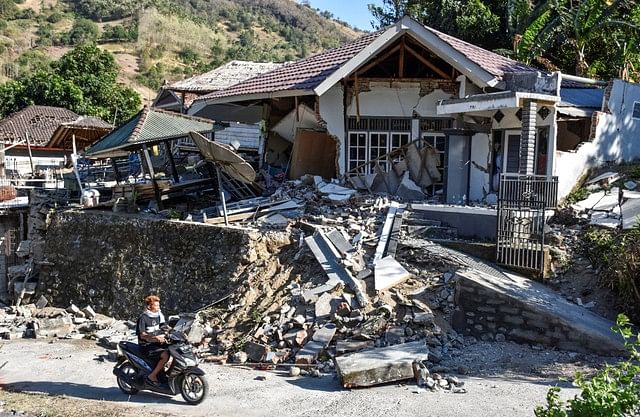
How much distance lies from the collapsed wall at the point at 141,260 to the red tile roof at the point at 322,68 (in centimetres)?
512

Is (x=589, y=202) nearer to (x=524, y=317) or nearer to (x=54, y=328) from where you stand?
(x=524, y=317)

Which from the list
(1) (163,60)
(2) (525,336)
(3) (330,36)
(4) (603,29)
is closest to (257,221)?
(2) (525,336)

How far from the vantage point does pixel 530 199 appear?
37.8 ft

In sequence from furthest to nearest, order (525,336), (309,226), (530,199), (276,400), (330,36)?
1. (330,36)
2. (309,226)
3. (530,199)
4. (525,336)
5. (276,400)

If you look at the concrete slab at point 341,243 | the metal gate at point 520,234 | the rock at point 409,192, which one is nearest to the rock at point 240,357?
the concrete slab at point 341,243

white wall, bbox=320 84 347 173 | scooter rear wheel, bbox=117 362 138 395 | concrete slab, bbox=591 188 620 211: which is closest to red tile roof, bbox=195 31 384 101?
white wall, bbox=320 84 347 173

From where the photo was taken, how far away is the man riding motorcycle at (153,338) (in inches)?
323

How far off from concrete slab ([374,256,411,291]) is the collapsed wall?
2.33 metres

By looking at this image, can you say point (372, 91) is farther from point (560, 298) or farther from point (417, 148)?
point (560, 298)

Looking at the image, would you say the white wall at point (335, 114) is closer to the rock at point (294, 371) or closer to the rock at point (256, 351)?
the rock at point (256, 351)

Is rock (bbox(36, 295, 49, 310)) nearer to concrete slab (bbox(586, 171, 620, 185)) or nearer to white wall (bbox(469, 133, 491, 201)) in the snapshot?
white wall (bbox(469, 133, 491, 201))

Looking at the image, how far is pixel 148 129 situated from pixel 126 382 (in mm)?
7698

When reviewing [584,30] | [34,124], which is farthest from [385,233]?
[34,124]

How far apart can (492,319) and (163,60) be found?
6025 cm
